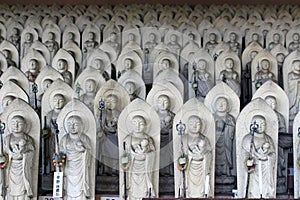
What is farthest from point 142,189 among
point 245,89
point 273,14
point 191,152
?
point 273,14

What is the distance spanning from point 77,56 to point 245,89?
2.39 m

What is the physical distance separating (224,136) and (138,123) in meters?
1.14

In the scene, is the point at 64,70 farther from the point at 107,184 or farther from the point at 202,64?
the point at 107,184

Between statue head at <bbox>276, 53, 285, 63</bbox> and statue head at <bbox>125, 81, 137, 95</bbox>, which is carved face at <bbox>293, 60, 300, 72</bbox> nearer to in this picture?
statue head at <bbox>276, 53, 285, 63</bbox>

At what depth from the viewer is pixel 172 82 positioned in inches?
270

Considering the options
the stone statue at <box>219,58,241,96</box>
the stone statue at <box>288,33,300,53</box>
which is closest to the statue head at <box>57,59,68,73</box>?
the stone statue at <box>219,58,241,96</box>

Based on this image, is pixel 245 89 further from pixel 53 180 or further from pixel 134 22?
pixel 53 180

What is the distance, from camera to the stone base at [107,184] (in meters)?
6.04

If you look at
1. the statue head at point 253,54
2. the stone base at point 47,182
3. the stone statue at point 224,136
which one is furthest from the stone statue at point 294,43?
the stone base at point 47,182

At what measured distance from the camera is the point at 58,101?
615cm

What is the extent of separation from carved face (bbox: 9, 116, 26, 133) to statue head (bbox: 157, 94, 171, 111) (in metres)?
1.46

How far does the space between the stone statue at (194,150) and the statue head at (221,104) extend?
473mm

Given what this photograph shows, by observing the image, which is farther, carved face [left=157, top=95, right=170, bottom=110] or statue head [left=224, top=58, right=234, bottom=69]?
statue head [left=224, top=58, right=234, bottom=69]

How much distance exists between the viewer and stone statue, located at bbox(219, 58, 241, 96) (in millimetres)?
7676
